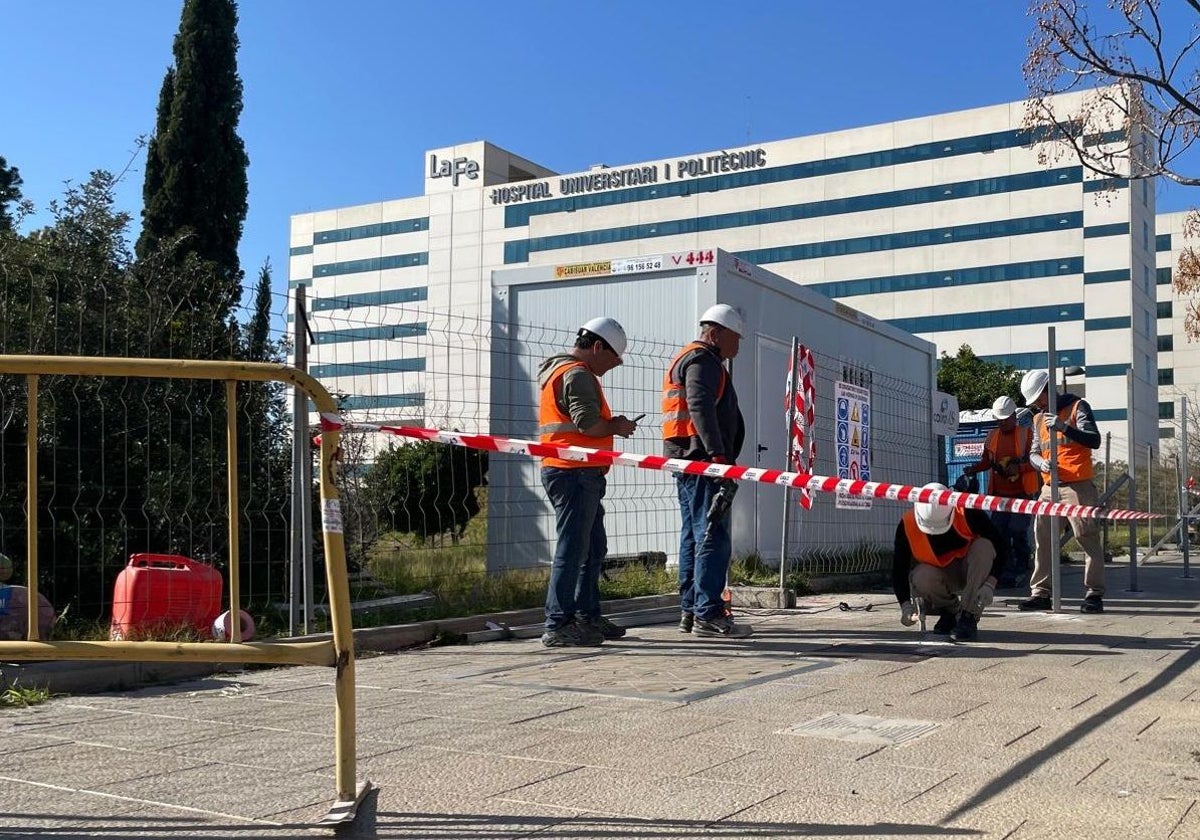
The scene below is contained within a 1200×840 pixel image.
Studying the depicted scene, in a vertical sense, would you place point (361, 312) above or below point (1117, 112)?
below

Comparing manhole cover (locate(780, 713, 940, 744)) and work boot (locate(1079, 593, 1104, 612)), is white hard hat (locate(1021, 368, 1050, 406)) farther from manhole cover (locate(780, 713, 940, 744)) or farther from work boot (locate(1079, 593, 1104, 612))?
manhole cover (locate(780, 713, 940, 744))

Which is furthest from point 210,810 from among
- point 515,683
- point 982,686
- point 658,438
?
point 658,438

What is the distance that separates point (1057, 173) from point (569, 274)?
60533mm

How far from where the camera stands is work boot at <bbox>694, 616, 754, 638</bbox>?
7.12m

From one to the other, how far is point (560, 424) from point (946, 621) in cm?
273

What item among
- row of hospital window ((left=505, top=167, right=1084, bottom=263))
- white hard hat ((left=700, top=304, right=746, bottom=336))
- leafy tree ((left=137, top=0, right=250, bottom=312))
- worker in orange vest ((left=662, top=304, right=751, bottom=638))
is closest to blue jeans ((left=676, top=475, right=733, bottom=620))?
worker in orange vest ((left=662, top=304, right=751, bottom=638))

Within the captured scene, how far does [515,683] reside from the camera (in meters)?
5.36

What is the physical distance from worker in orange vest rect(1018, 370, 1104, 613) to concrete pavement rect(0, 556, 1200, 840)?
256 cm

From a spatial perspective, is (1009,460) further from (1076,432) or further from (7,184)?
(7,184)

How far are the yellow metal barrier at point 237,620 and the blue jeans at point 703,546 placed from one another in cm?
381

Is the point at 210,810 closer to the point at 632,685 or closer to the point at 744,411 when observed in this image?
the point at 632,685

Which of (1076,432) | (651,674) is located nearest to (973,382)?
(1076,432)

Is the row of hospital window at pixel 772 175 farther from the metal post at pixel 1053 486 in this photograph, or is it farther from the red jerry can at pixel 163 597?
the red jerry can at pixel 163 597

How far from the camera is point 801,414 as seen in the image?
31.8ft
